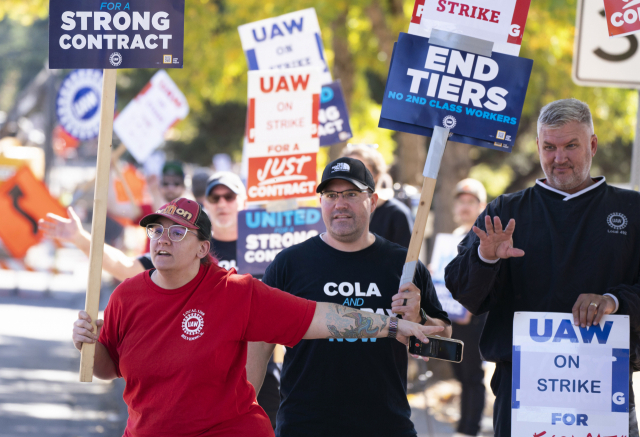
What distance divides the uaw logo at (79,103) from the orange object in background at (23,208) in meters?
2.04

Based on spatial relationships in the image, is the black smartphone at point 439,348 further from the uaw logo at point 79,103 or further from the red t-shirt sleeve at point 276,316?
the uaw logo at point 79,103

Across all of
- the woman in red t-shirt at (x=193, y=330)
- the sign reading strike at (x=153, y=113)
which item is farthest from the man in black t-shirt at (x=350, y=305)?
the sign reading strike at (x=153, y=113)

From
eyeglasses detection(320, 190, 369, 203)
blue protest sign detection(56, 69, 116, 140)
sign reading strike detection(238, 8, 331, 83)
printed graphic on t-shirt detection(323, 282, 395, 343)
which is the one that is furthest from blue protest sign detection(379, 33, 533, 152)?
blue protest sign detection(56, 69, 116, 140)

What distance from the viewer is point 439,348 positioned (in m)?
3.69

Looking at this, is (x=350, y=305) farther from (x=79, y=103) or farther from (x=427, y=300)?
(x=79, y=103)

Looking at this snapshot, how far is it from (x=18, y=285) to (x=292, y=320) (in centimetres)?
1689

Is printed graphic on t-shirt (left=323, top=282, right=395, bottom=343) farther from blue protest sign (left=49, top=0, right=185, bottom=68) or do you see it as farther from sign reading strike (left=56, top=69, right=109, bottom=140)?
sign reading strike (left=56, top=69, right=109, bottom=140)

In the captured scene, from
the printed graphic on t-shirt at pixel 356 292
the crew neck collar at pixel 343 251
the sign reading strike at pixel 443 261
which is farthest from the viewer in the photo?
the sign reading strike at pixel 443 261

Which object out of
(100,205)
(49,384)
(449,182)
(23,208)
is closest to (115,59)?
(100,205)

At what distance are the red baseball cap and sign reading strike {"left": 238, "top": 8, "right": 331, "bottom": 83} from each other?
387 centimetres

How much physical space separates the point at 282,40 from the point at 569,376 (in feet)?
15.1

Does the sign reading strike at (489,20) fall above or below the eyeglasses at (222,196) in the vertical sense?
above

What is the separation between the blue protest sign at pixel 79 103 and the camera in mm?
12547

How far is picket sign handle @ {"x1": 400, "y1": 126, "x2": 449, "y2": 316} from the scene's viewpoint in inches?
152
